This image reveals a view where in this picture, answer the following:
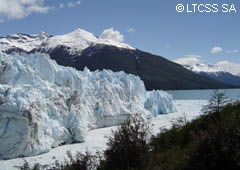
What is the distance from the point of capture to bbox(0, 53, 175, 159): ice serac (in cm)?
1192

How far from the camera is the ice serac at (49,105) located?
11.9 m

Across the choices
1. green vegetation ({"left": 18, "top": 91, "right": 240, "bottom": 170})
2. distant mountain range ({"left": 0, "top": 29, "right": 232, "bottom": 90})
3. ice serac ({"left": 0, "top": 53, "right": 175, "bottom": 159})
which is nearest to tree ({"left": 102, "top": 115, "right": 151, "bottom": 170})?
green vegetation ({"left": 18, "top": 91, "right": 240, "bottom": 170})

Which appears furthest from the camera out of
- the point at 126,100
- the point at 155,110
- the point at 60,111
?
the point at 155,110

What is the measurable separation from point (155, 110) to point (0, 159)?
1754cm

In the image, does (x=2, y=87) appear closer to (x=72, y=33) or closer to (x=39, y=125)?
(x=39, y=125)

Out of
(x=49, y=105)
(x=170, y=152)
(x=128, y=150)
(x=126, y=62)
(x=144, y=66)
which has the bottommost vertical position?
(x=170, y=152)

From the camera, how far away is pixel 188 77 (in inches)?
4776

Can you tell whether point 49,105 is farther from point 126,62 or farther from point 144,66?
point 126,62

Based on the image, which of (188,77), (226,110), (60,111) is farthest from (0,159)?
(188,77)

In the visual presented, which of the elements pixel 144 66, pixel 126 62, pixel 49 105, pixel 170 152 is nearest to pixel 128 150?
pixel 170 152

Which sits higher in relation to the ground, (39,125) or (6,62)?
(6,62)

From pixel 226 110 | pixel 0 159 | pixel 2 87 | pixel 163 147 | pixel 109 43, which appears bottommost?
pixel 0 159

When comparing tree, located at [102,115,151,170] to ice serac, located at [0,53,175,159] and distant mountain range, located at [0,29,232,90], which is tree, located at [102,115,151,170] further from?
distant mountain range, located at [0,29,232,90]

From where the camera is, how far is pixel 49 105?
48.7 ft
